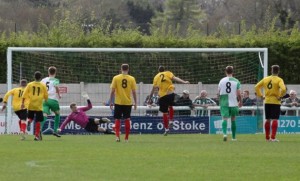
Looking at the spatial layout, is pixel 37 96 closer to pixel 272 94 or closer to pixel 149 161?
pixel 272 94

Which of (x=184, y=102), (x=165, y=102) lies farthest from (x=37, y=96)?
(x=184, y=102)

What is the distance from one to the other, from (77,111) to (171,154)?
486 inches

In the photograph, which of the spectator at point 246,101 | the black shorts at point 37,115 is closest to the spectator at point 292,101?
the spectator at point 246,101

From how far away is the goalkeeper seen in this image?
1248 inches

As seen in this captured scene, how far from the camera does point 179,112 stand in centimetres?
3512

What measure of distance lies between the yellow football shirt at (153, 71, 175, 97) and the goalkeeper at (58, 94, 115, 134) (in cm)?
236

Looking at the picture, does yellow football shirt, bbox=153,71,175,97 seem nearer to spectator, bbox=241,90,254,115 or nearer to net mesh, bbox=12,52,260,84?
spectator, bbox=241,90,254,115

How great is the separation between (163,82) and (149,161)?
496 inches

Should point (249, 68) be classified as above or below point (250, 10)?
below

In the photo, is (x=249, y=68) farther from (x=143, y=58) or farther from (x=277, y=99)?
(x=277, y=99)

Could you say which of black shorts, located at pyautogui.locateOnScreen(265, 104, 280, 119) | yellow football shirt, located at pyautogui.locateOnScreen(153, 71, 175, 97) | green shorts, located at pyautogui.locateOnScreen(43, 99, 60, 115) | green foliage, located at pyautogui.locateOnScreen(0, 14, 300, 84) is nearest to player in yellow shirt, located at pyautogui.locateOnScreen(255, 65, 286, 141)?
black shorts, located at pyautogui.locateOnScreen(265, 104, 280, 119)

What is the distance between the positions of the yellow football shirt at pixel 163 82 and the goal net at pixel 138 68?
161 inches

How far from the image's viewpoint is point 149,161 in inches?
708

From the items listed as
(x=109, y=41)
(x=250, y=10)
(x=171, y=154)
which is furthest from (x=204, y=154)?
(x=250, y=10)
